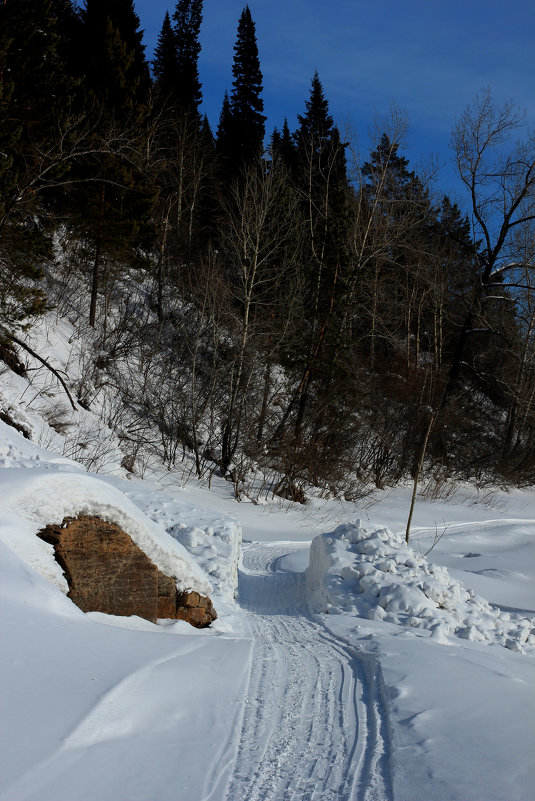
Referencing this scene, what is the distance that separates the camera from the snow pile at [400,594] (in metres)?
5.71

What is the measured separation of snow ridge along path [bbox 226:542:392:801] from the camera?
2.40m

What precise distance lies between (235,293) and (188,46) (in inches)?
1283

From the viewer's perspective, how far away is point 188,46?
139ft

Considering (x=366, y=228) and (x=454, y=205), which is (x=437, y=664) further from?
(x=454, y=205)

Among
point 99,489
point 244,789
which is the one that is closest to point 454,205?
point 99,489

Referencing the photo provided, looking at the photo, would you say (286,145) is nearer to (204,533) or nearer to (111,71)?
(111,71)

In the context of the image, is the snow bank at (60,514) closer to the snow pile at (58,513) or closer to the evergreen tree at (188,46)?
the snow pile at (58,513)

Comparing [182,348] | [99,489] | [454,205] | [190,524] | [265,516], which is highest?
[454,205]

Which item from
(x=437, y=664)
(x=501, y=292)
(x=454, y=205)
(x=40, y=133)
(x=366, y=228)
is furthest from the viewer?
(x=454, y=205)

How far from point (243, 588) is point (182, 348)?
13654mm

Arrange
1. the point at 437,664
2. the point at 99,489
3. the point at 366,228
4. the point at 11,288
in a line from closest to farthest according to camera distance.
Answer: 1. the point at 437,664
2. the point at 99,489
3. the point at 11,288
4. the point at 366,228

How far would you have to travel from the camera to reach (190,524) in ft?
25.2

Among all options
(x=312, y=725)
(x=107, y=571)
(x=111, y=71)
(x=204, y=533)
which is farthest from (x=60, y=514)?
(x=111, y=71)

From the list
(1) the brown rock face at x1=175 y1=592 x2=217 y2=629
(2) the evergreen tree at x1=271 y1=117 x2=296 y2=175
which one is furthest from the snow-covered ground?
(2) the evergreen tree at x1=271 y1=117 x2=296 y2=175
